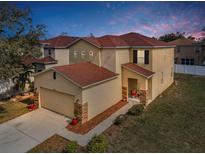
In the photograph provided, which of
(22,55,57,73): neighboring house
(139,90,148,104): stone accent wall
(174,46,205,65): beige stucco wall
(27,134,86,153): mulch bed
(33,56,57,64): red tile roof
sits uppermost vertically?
(174,46,205,65): beige stucco wall

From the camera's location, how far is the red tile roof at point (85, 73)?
39.0ft

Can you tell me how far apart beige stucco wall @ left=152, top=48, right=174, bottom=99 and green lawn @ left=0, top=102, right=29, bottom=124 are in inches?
466

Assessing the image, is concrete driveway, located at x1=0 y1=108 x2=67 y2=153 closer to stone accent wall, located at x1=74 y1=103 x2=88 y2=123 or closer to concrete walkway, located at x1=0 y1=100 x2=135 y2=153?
concrete walkway, located at x1=0 y1=100 x2=135 y2=153

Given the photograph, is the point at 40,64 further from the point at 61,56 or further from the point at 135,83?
the point at 135,83

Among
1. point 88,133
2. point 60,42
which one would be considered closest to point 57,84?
point 88,133

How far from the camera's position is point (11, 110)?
13844mm

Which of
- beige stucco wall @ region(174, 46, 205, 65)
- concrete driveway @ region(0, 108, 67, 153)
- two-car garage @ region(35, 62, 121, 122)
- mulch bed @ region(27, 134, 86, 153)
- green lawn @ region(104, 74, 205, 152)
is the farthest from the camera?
beige stucco wall @ region(174, 46, 205, 65)

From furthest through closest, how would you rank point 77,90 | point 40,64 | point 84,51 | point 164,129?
point 40,64 < point 84,51 < point 77,90 < point 164,129

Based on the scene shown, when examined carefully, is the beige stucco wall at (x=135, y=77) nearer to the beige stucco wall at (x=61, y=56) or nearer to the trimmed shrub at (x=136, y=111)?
the trimmed shrub at (x=136, y=111)

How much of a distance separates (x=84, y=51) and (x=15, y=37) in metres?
6.39

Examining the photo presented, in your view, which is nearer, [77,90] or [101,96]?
[77,90]

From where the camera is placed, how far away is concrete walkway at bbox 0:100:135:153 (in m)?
8.97

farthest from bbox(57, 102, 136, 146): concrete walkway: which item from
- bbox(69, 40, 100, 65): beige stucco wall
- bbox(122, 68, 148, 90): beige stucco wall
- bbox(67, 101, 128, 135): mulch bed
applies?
bbox(69, 40, 100, 65): beige stucco wall

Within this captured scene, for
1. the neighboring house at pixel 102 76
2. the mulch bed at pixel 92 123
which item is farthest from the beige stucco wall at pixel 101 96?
the mulch bed at pixel 92 123
